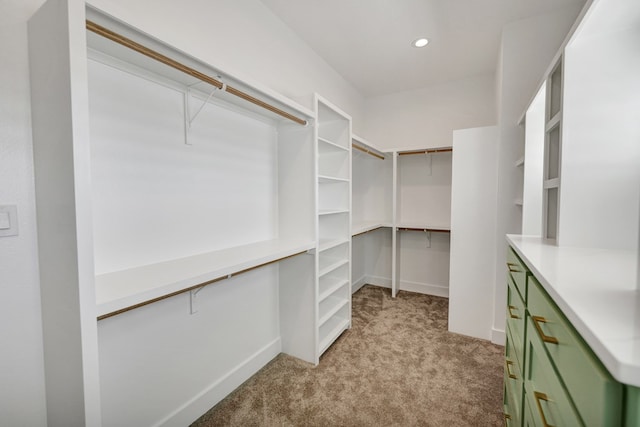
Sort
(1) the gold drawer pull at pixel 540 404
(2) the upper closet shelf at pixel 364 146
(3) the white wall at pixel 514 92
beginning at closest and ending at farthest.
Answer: (1) the gold drawer pull at pixel 540 404 → (3) the white wall at pixel 514 92 → (2) the upper closet shelf at pixel 364 146

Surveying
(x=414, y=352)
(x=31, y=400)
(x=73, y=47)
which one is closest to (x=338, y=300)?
(x=414, y=352)

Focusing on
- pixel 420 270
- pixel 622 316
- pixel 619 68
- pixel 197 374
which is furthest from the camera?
pixel 420 270

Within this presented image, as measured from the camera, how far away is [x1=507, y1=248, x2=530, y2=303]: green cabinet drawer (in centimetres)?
104

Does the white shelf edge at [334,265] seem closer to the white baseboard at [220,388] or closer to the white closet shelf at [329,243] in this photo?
the white closet shelf at [329,243]

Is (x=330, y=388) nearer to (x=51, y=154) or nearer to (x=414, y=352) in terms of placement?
(x=414, y=352)

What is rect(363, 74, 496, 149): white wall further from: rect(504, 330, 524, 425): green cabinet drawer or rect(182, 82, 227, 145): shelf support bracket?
rect(182, 82, 227, 145): shelf support bracket

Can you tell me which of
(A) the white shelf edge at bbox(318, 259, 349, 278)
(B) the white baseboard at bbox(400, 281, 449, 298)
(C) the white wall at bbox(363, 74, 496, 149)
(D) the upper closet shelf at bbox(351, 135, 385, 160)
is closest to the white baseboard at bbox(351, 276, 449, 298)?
(B) the white baseboard at bbox(400, 281, 449, 298)

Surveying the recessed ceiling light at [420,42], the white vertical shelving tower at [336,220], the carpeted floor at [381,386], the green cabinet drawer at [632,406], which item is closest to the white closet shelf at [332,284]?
the white vertical shelving tower at [336,220]

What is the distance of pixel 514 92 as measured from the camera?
2.29m

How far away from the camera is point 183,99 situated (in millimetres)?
1436

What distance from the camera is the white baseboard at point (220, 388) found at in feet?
4.83

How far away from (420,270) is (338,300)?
157cm

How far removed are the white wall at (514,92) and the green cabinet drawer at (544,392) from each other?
5.34 feet

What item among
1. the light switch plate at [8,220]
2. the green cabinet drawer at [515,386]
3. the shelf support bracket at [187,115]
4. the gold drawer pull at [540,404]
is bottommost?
the green cabinet drawer at [515,386]
